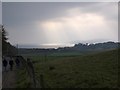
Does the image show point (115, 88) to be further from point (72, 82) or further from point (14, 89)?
point (14, 89)

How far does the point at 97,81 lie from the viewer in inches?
851

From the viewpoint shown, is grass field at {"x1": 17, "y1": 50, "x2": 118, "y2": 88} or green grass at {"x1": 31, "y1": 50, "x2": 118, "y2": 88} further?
green grass at {"x1": 31, "y1": 50, "x2": 118, "y2": 88}

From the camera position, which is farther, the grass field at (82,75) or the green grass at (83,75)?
the green grass at (83,75)

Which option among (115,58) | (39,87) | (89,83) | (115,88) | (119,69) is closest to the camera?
(39,87)

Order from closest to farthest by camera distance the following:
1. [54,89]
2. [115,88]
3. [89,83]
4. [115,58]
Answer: [54,89], [115,88], [89,83], [115,58]

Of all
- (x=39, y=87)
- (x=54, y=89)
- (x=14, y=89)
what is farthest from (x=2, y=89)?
(x=39, y=87)

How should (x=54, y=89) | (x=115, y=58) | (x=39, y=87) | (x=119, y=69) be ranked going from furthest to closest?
(x=115, y=58)
(x=119, y=69)
(x=54, y=89)
(x=39, y=87)

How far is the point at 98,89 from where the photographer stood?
18.7m

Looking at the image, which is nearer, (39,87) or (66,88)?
(39,87)

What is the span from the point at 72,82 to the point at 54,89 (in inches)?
153

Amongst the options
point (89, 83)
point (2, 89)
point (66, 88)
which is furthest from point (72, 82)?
point (2, 89)

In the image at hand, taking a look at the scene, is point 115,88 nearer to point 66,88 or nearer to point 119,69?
point 66,88

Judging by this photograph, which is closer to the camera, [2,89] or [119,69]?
[2,89]

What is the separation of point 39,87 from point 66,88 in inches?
221
